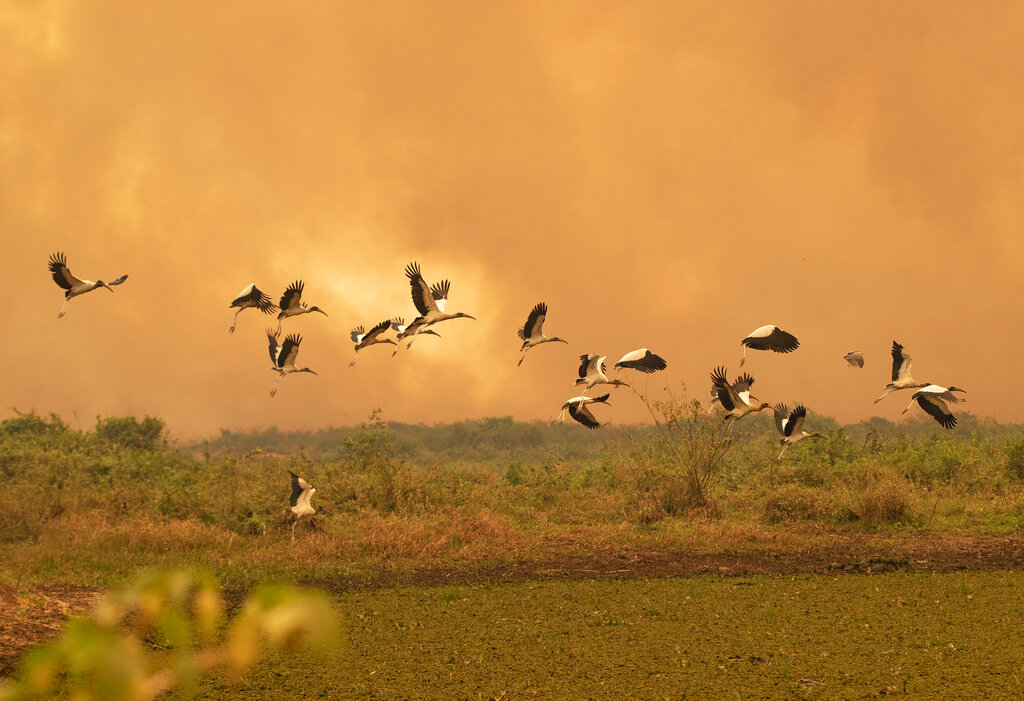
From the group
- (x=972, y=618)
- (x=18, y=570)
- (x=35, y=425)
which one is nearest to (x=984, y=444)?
(x=972, y=618)

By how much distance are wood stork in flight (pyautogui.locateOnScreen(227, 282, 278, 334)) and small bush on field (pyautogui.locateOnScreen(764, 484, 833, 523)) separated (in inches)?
341

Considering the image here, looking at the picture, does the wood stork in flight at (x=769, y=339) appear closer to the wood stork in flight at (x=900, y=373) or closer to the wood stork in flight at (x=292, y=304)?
the wood stork in flight at (x=900, y=373)

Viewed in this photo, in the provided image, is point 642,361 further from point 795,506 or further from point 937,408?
point 795,506

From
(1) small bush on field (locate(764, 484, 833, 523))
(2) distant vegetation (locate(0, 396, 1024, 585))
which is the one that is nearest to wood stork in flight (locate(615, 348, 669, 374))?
(2) distant vegetation (locate(0, 396, 1024, 585))

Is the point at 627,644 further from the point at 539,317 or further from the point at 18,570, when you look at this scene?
the point at 18,570

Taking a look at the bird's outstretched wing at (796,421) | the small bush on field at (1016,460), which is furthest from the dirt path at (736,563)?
the small bush on field at (1016,460)

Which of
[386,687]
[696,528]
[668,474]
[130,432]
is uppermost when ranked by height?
[130,432]

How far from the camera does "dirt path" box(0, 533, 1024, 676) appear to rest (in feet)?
31.0

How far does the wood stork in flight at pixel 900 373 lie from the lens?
936cm

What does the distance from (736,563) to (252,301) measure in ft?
23.4

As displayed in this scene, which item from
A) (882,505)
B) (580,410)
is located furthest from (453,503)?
(882,505)

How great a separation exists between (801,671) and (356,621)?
4169 millimetres

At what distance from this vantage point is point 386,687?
5633 mm

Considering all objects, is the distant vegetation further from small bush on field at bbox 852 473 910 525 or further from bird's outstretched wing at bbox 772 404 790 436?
bird's outstretched wing at bbox 772 404 790 436
